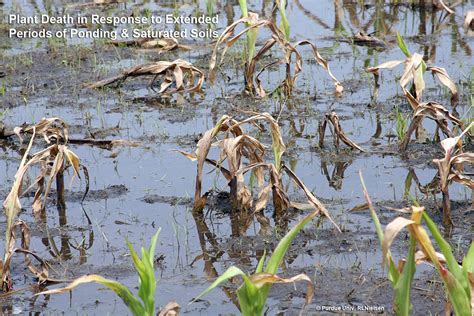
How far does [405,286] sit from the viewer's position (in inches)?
132

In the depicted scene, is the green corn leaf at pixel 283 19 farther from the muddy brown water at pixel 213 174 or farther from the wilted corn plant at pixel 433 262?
the wilted corn plant at pixel 433 262

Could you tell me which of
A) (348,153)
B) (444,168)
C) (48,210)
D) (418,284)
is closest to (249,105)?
(348,153)

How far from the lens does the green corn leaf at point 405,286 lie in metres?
3.28

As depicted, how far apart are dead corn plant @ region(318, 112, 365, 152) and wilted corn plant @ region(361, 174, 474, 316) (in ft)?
8.80

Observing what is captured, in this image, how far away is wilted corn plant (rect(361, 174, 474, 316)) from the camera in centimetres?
316

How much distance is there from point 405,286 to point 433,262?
0.13 metres

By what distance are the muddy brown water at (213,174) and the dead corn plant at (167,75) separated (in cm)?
10

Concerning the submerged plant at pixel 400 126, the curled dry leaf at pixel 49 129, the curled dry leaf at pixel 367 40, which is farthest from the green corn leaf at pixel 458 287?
the curled dry leaf at pixel 367 40

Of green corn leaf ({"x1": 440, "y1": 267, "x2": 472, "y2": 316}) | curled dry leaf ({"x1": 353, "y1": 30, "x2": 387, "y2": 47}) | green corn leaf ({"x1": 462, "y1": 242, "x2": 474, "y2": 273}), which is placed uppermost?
curled dry leaf ({"x1": 353, "y1": 30, "x2": 387, "y2": 47})

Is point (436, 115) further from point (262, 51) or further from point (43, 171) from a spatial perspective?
point (43, 171)

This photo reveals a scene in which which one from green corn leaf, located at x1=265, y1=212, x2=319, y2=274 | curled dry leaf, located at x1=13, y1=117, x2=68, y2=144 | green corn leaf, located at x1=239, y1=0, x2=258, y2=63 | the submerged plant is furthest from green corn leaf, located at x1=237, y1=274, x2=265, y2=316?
green corn leaf, located at x1=239, y1=0, x2=258, y2=63

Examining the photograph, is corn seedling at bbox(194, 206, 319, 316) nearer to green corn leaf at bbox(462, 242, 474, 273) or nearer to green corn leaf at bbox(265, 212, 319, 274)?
green corn leaf at bbox(265, 212, 319, 274)

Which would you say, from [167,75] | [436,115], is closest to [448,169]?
[436,115]

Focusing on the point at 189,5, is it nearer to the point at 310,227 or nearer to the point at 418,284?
the point at 310,227
